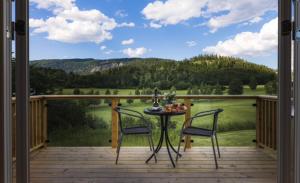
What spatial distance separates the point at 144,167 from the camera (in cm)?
360

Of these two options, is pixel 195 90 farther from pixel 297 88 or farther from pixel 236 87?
pixel 297 88

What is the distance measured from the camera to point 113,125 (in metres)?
4.74

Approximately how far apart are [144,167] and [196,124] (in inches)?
62.9

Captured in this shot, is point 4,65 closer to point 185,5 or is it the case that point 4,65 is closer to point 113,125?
point 113,125

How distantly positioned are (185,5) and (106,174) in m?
3.35

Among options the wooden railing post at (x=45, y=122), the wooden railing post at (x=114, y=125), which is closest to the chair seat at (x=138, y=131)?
the wooden railing post at (x=114, y=125)

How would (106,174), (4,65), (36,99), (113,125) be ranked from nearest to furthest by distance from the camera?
1. (4,65)
2. (106,174)
3. (36,99)
4. (113,125)

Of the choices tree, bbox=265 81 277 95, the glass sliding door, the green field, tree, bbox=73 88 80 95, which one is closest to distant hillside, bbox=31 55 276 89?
tree, bbox=73 88 80 95

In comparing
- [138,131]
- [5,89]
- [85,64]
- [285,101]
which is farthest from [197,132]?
[5,89]

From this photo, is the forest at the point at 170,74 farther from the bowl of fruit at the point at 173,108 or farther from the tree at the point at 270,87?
the bowl of fruit at the point at 173,108

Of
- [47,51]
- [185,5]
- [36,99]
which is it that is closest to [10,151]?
[36,99]

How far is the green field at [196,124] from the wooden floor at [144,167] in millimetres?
185

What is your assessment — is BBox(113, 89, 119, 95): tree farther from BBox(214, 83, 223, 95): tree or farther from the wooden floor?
BBox(214, 83, 223, 95): tree

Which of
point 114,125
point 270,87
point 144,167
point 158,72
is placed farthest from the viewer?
point 158,72
